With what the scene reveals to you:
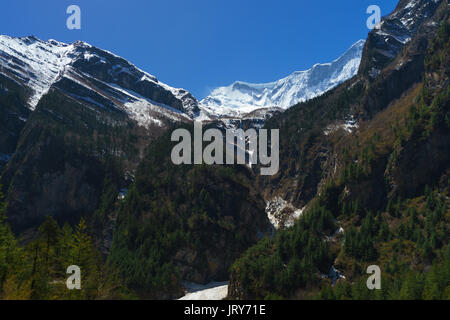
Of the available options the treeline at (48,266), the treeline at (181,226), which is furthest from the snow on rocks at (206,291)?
the treeline at (48,266)

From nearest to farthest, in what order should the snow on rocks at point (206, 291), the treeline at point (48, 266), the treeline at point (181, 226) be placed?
the treeline at point (48, 266) < the snow on rocks at point (206, 291) < the treeline at point (181, 226)

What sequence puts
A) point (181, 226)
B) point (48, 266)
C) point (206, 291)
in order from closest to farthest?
1. point (48, 266)
2. point (206, 291)
3. point (181, 226)

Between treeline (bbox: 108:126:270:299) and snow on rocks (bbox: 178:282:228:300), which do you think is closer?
snow on rocks (bbox: 178:282:228:300)

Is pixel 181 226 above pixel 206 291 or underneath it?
above

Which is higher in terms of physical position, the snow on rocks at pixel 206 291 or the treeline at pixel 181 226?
the treeline at pixel 181 226

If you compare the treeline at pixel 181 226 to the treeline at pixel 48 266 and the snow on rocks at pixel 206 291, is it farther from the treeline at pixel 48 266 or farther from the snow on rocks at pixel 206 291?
the treeline at pixel 48 266

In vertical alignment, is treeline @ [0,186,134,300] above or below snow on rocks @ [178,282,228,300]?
above

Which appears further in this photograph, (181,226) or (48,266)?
(181,226)

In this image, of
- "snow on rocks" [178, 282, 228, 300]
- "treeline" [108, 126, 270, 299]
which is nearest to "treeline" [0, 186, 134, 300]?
"treeline" [108, 126, 270, 299]

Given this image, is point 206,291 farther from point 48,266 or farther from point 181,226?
point 48,266

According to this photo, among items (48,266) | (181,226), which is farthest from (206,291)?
(48,266)

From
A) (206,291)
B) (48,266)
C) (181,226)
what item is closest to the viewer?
(48,266)

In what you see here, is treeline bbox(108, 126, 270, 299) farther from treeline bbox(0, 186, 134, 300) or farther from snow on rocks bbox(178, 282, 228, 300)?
treeline bbox(0, 186, 134, 300)
